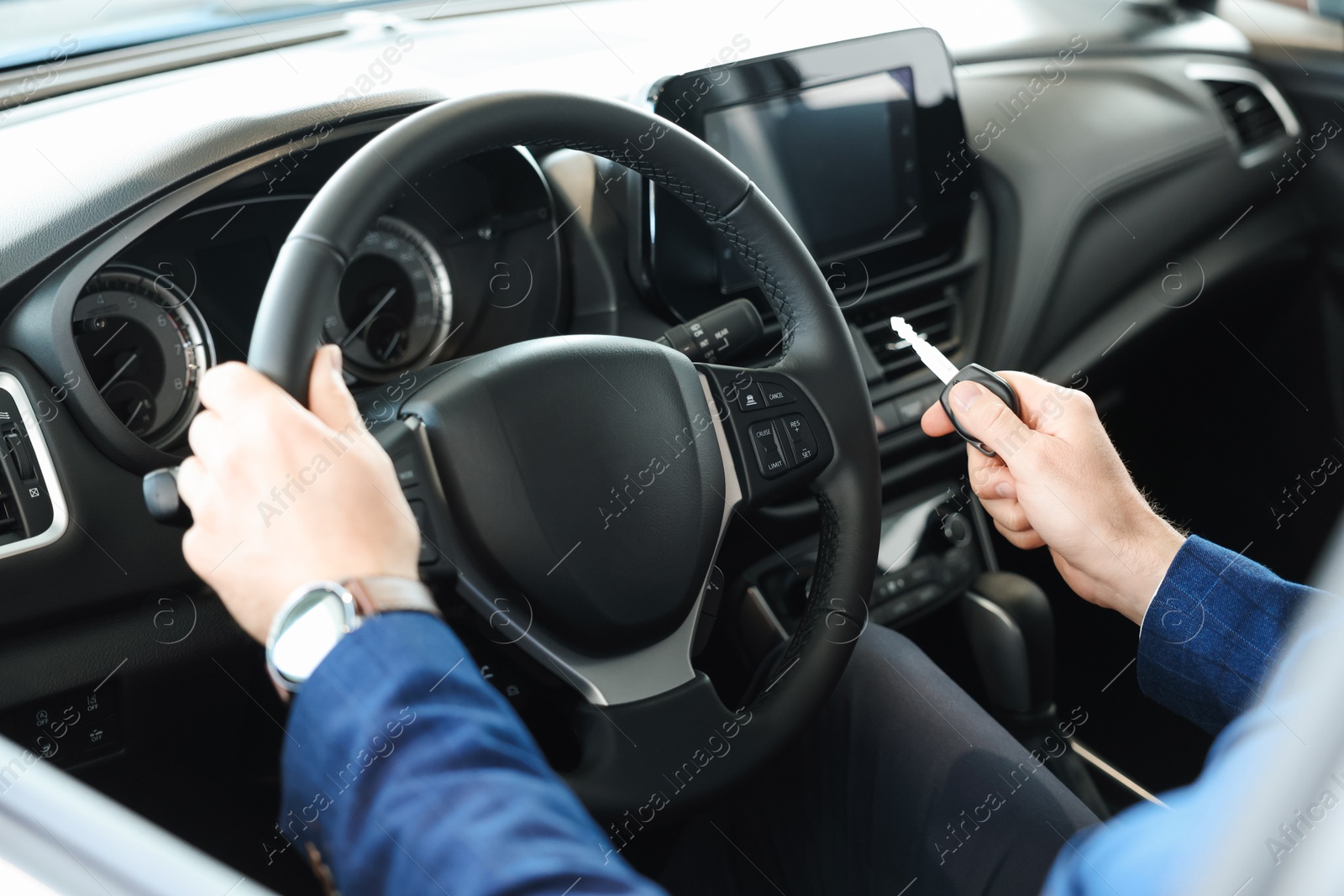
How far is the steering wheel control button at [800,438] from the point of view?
3.12 ft

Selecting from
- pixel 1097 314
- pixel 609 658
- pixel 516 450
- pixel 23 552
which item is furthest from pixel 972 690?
pixel 23 552

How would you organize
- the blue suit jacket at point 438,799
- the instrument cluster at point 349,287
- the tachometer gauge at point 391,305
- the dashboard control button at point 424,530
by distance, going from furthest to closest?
the tachometer gauge at point 391,305
the instrument cluster at point 349,287
the dashboard control button at point 424,530
the blue suit jacket at point 438,799

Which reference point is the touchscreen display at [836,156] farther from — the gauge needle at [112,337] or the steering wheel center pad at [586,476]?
the gauge needle at [112,337]

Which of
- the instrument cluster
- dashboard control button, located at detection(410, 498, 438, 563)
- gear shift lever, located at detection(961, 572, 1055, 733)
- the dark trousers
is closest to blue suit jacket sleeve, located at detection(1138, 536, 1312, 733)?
the dark trousers

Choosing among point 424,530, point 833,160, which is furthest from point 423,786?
point 833,160

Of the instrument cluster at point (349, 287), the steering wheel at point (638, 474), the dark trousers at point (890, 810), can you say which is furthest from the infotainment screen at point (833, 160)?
the dark trousers at point (890, 810)

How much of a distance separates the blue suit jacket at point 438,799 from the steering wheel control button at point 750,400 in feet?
1.37

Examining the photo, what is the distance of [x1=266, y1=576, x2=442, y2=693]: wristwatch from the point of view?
1.88ft

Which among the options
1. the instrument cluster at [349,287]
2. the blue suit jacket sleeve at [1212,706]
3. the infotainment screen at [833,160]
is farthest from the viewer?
the infotainment screen at [833,160]

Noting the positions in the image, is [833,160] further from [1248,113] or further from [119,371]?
[1248,113]

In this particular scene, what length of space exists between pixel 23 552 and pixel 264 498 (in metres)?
0.37

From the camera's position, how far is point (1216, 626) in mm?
858

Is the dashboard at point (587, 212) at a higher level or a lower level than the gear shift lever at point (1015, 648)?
higher

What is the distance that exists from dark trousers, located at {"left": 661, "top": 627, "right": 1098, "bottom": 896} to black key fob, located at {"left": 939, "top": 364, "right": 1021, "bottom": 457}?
25 centimetres
